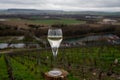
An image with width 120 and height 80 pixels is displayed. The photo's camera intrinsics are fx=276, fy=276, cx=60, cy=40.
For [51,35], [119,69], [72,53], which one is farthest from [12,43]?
[51,35]

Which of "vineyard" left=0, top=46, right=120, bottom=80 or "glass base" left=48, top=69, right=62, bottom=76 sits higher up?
"glass base" left=48, top=69, right=62, bottom=76

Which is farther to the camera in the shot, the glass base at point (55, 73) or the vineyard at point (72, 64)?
the vineyard at point (72, 64)

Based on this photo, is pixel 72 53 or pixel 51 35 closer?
pixel 51 35

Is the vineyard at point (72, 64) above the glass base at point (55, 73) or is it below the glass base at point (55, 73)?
below

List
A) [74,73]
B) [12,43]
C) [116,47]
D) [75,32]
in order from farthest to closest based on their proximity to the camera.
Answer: [75,32]
[12,43]
[116,47]
[74,73]

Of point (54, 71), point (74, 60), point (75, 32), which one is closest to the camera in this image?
point (54, 71)

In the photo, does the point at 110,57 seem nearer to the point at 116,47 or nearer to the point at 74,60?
the point at 74,60

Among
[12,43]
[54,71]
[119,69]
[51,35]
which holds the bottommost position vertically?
[12,43]

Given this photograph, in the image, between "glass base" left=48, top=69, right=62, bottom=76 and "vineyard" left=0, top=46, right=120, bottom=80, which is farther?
"vineyard" left=0, top=46, right=120, bottom=80
